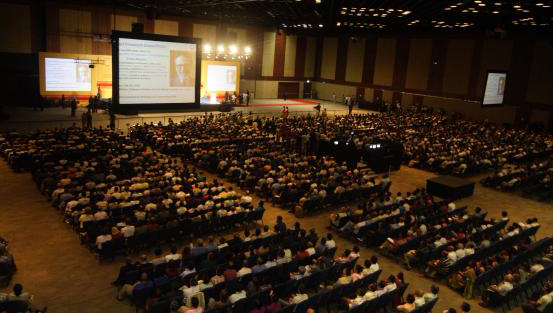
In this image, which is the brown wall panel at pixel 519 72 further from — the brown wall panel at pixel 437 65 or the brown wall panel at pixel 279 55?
the brown wall panel at pixel 279 55

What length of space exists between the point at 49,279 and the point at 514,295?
33.4 ft

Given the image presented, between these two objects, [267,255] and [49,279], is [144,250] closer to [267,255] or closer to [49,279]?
[49,279]

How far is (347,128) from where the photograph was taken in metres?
27.5

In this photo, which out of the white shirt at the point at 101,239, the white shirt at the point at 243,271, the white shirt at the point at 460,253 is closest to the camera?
the white shirt at the point at 243,271

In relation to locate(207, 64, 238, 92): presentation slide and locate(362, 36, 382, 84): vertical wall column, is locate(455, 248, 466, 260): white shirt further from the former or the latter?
locate(362, 36, 382, 84): vertical wall column

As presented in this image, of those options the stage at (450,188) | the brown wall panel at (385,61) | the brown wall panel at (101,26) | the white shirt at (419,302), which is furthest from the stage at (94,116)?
the white shirt at (419,302)

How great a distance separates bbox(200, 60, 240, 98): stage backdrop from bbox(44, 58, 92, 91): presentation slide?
30.6 feet

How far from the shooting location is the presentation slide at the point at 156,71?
21.7 meters

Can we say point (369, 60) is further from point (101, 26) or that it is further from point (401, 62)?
point (101, 26)

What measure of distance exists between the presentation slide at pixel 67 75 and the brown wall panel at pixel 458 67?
1191 inches

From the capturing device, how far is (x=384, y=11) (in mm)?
27828

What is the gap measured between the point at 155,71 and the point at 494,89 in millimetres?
20574

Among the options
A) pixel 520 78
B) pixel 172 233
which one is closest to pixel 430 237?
pixel 172 233

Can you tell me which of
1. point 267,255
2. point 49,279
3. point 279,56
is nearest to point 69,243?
point 49,279
